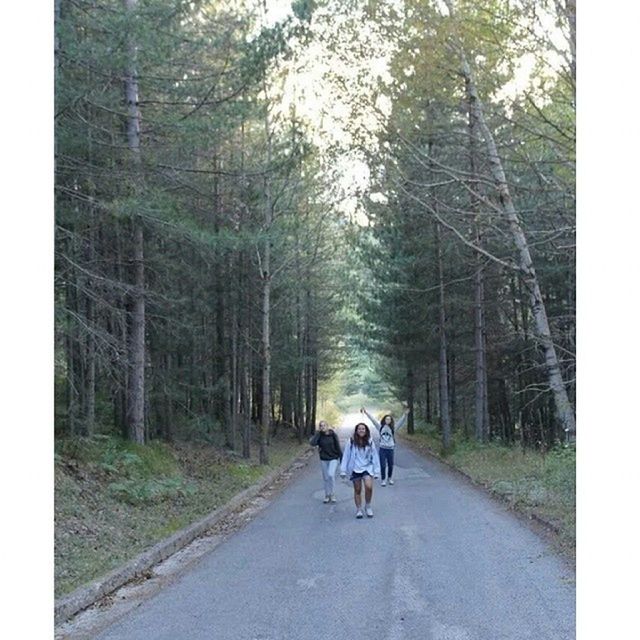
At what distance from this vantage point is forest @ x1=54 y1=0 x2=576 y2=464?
455 inches

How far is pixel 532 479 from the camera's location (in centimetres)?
1532

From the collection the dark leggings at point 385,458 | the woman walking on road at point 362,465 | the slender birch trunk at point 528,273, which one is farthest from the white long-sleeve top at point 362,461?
the dark leggings at point 385,458

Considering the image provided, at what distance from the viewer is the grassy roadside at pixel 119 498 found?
8.84 m

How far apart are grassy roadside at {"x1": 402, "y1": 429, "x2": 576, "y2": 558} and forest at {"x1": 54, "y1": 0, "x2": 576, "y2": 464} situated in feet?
3.87

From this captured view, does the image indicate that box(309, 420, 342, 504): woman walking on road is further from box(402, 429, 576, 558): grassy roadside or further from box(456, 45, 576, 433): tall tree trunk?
box(456, 45, 576, 433): tall tree trunk

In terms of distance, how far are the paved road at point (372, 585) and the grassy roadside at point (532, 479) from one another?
0.48 metres

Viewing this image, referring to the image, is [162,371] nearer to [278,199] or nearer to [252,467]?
[252,467]

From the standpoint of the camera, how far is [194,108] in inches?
549

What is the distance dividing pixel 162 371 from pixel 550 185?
1409 centimetres

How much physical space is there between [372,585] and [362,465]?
204 inches

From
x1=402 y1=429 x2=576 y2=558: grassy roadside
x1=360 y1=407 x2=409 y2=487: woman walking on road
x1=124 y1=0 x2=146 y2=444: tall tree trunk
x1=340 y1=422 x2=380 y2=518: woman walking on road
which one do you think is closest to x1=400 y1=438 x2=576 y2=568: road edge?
x1=402 y1=429 x2=576 y2=558: grassy roadside

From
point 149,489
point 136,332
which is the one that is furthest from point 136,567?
point 136,332

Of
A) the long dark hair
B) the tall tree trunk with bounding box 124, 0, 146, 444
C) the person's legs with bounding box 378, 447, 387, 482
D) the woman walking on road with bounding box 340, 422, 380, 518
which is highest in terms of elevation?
the tall tree trunk with bounding box 124, 0, 146, 444

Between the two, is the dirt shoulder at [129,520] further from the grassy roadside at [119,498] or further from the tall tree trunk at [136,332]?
the tall tree trunk at [136,332]
